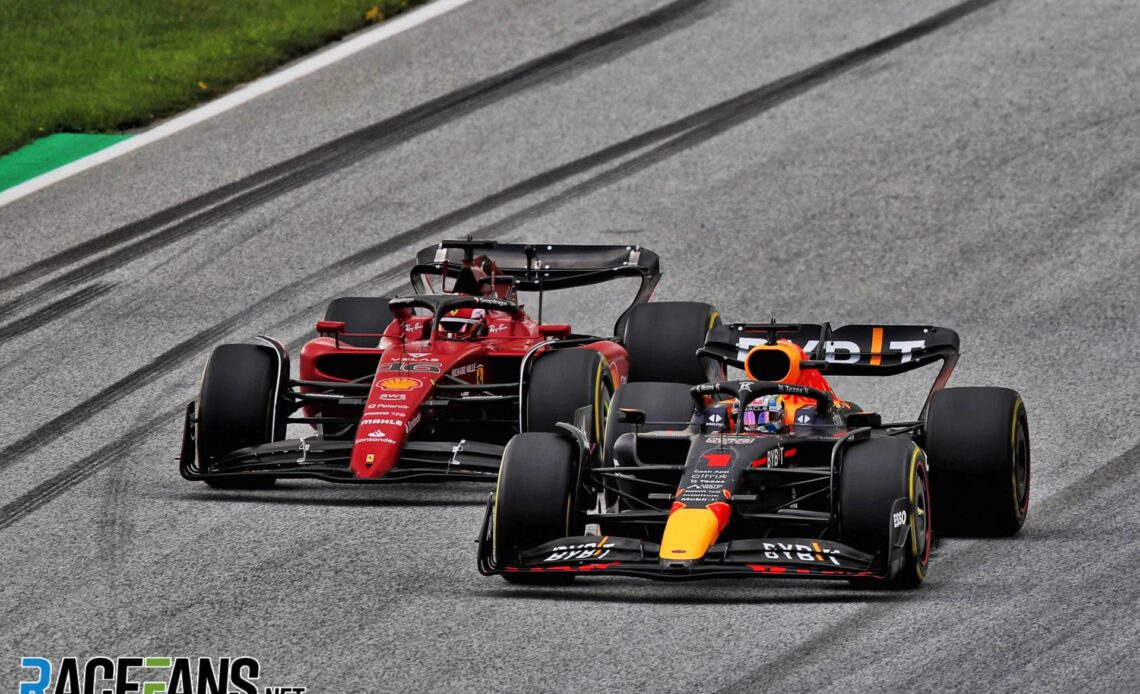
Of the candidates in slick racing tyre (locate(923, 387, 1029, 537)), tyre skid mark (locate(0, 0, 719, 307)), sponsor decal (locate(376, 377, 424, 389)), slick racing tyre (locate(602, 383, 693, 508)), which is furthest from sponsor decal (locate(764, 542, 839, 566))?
tyre skid mark (locate(0, 0, 719, 307))

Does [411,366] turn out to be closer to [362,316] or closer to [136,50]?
[362,316]

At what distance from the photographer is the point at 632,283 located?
19875 mm

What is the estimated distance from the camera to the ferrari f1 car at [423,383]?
13156mm

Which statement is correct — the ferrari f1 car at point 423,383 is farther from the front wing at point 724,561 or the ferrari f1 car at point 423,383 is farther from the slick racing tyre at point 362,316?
the front wing at point 724,561

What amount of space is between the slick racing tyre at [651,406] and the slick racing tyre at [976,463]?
1526mm

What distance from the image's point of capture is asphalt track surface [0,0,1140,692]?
31.9ft

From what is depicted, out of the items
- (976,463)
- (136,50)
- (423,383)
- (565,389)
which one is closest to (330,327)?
(423,383)

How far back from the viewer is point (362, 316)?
1552cm

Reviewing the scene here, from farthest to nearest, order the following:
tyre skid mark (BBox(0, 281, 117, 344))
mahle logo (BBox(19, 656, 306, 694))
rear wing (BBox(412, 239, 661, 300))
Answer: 1. tyre skid mark (BBox(0, 281, 117, 344))
2. rear wing (BBox(412, 239, 661, 300))
3. mahle logo (BBox(19, 656, 306, 694))

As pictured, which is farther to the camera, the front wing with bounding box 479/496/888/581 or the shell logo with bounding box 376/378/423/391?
the shell logo with bounding box 376/378/423/391

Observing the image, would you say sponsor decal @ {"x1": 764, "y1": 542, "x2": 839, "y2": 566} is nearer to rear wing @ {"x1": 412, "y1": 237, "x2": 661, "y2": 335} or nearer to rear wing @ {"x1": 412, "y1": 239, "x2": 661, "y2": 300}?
rear wing @ {"x1": 412, "y1": 237, "x2": 661, "y2": 335}

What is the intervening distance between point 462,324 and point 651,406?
8.06 feet

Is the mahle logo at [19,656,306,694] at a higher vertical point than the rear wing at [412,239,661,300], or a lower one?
lower

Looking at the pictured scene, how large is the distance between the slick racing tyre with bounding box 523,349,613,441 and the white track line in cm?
1068
